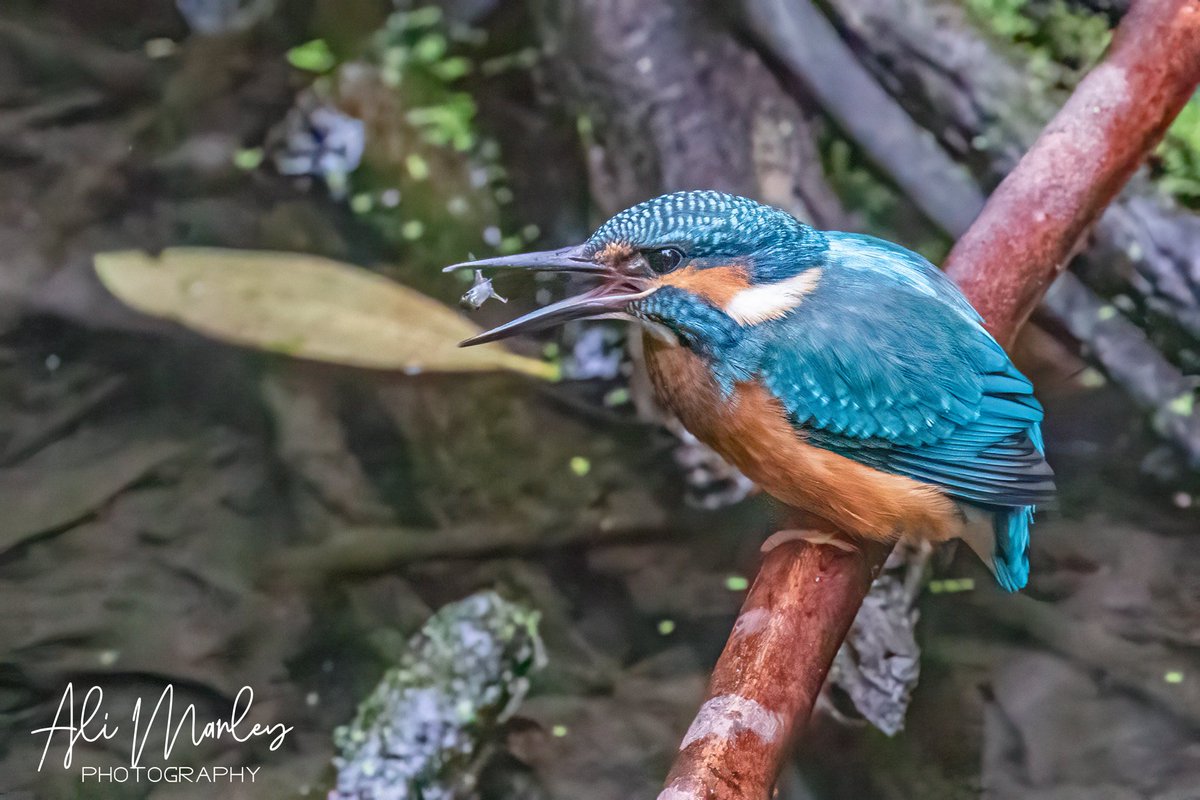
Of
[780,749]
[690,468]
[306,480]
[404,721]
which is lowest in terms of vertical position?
[404,721]

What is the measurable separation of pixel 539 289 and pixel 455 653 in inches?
35.7

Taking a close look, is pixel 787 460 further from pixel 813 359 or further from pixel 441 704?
pixel 441 704

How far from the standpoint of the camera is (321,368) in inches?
92.6

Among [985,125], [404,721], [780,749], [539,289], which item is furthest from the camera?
[985,125]

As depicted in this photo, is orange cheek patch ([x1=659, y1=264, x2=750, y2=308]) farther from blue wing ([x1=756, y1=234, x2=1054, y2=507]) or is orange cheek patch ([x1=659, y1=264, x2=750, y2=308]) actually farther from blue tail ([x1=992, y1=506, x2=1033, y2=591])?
blue tail ([x1=992, y1=506, x2=1033, y2=591])

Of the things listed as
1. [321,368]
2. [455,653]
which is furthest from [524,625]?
[321,368]

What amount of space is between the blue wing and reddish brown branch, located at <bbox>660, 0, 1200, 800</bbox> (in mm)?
199

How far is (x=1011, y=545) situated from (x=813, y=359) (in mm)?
475

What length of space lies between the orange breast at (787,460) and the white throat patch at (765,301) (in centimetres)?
9

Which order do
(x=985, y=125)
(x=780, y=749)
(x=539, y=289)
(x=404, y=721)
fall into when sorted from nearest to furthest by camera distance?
1. (x=780, y=749)
2. (x=539, y=289)
3. (x=404, y=721)
4. (x=985, y=125)

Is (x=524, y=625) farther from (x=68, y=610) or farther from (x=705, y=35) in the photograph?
(x=705, y=35)

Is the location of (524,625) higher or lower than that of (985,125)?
lower
